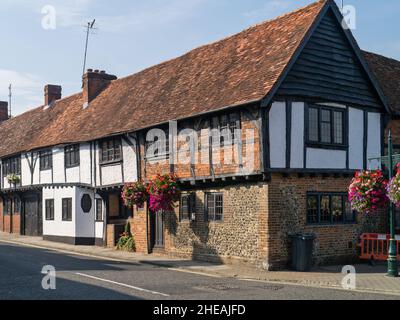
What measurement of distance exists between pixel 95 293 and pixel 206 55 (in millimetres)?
13784

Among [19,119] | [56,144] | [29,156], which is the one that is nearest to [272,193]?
[56,144]

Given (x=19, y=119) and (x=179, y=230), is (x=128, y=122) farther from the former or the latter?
(x=19, y=119)

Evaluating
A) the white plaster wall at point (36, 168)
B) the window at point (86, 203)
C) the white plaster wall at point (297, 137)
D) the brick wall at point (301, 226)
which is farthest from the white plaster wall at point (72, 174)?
the white plaster wall at point (297, 137)

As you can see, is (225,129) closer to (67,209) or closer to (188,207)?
(188,207)

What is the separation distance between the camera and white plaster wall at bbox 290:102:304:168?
1716 centimetres

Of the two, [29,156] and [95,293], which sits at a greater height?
[29,156]

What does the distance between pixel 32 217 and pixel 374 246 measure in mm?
21950

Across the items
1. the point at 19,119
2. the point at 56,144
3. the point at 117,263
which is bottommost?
the point at 117,263

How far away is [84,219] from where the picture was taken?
26.5m

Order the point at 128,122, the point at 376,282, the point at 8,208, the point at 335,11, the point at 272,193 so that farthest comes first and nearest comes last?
the point at 8,208 → the point at 128,122 → the point at 335,11 → the point at 272,193 → the point at 376,282

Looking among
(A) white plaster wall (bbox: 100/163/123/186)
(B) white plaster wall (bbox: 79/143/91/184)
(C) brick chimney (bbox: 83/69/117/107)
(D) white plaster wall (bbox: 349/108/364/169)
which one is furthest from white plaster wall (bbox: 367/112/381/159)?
(C) brick chimney (bbox: 83/69/117/107)

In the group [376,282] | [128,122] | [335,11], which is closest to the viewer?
[376,282]

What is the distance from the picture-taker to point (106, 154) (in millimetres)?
Answer: 24734

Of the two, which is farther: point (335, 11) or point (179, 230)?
point (179, 230)
